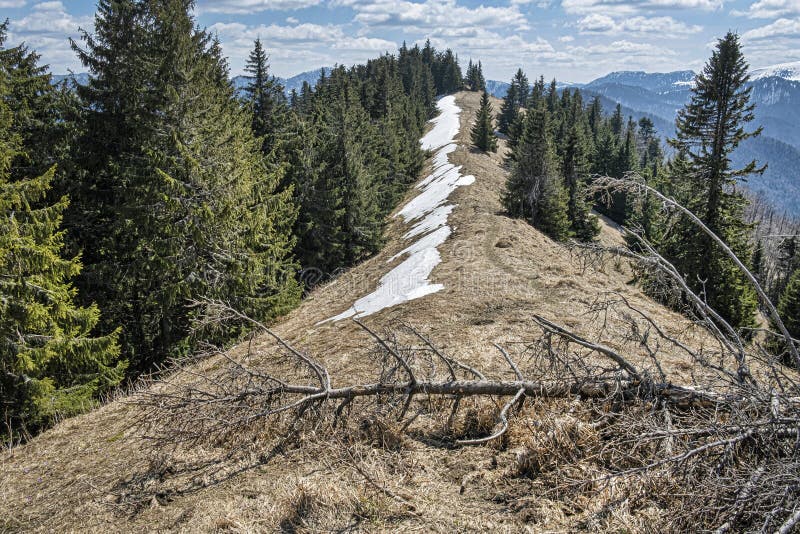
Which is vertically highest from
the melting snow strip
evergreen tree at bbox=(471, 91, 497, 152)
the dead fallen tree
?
evergreen tree at bbox=(471, 91, 497, 152)

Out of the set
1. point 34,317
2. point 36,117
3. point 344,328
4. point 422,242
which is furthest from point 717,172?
point 36,117

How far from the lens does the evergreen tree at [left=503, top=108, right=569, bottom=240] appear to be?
29031 mm

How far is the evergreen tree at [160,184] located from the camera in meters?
13.0

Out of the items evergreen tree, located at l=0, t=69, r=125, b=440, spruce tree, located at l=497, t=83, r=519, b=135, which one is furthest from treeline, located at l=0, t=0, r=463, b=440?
spruce tree, located at l=497, t=83, r=519, b=135

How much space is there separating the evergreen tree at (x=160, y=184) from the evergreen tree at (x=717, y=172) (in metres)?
17.9

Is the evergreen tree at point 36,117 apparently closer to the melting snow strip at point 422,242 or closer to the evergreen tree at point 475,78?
the melting snow strip at point 422,242

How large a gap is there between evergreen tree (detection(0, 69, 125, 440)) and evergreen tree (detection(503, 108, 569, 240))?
2327 centimetres

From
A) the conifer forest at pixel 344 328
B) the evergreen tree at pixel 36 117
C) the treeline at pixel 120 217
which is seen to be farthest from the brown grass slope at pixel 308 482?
the evergreen tree at pixel 36 117

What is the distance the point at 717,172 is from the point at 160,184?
72.1ft

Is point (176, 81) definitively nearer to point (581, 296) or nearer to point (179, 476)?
point (179, 476)

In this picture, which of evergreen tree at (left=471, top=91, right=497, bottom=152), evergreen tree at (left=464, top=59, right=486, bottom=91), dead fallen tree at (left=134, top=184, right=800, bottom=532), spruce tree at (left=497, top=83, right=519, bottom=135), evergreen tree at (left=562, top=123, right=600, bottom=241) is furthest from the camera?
evergreen tree at (left=464, top=59, right=486, bottom=91)

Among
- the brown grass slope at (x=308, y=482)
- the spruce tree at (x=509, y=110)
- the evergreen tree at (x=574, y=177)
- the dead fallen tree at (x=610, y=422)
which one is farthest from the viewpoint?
the spruce tree at (x=509, y=110)

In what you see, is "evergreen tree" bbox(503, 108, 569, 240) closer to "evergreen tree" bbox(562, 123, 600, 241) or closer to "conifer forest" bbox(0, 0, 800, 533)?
"conifer forest" bbox(0, 0, 800, 533)

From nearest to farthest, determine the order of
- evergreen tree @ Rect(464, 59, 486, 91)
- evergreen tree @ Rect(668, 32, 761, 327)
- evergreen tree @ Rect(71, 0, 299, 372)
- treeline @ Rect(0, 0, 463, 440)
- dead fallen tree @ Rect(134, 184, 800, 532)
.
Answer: dead fallen tree @ Rect(134, 184, 800, 532)
treeline @ Rect(0, 0, 463, 440)
evergreen tree @ Rect(71, 0, 299, 372)
evergreen tree @ Rect(668, 32, 761, 327)
evergreen tree @ Rect(464, 59, 486, 91)
